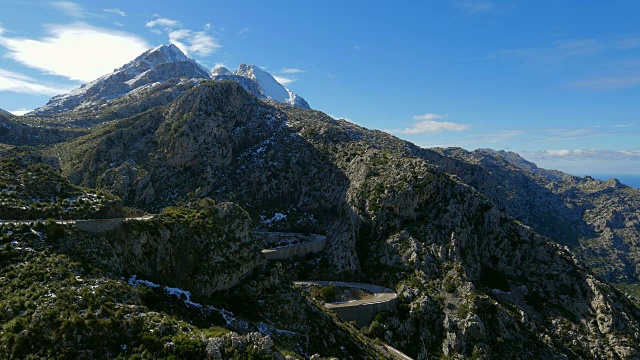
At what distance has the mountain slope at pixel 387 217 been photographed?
232 feet

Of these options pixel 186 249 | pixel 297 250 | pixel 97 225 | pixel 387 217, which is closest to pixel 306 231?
pixel 297 250

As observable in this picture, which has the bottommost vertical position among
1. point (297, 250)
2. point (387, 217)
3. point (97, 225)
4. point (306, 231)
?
point (297, 250)

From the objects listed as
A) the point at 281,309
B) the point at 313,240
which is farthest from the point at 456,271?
the point at 281,309

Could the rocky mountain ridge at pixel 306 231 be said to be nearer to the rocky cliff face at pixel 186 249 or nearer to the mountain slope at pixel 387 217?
the rocky cliff face at pixel 186 249

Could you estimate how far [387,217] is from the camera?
308 ft

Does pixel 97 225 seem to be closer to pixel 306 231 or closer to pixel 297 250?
pixel 297 250

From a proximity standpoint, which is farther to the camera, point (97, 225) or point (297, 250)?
point (297, 250)

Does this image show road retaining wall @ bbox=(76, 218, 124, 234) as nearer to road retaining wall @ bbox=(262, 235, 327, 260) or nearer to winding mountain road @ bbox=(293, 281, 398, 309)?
winding mountain road @ bbox=(293, 281, 398, 309)

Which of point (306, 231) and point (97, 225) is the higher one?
point (97, 225)

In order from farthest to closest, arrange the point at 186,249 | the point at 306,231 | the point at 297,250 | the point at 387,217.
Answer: the point at 306,231 → the point at 387,217 → the point at 297,250 → the point at 186,249

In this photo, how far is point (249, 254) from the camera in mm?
50219

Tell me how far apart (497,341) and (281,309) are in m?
43.7

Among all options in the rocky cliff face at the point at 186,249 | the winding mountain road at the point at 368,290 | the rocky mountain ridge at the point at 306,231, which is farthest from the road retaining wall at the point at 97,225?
the winding mountain road at the point at 368,290

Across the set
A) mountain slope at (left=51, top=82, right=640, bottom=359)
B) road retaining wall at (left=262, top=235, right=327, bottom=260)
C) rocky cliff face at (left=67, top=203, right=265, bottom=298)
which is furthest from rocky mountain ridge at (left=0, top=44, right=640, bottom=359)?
road retaining wall at (left=262, top=235, right=327, bottom=260)
